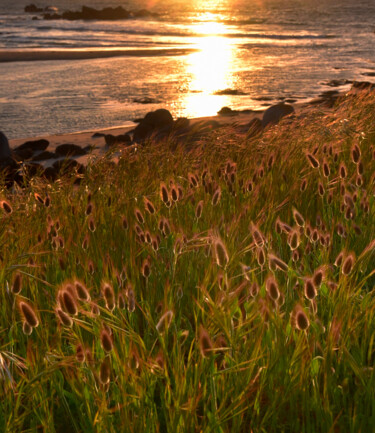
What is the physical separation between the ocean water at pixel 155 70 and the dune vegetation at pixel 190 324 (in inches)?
352

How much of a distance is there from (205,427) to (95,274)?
4.15 feet

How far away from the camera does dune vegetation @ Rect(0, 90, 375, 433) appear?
174cm

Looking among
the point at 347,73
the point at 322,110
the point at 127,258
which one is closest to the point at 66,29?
the point at 347,73

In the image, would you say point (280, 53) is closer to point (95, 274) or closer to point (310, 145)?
point (310, 145)

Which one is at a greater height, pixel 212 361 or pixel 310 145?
pixel 212 361

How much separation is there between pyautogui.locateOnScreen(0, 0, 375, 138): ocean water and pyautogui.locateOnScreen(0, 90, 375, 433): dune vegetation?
895 cm

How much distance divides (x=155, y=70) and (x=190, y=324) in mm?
17893

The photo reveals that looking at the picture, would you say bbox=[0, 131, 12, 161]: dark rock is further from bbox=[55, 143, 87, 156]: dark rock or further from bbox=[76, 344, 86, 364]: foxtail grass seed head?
bbox=[76, 344, 86, 364]: foxtail grass seed head

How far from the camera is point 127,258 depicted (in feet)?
9.59

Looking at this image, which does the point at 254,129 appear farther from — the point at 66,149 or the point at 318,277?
the point at 318,277

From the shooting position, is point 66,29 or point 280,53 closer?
point 280,53

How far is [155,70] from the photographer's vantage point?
19.5 meters

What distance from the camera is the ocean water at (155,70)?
44.5 feet

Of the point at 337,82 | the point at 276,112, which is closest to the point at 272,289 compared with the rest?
the point at 276,112
